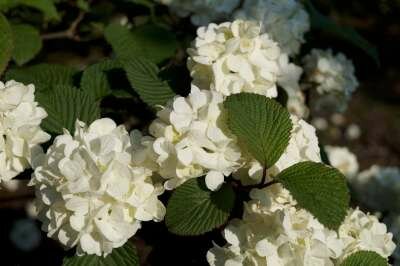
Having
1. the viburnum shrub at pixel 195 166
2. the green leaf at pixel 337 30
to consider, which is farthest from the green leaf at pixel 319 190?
the green leaf at pixel 337 30

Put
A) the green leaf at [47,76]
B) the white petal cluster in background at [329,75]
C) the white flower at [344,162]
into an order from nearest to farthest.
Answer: the green leaf at [47,76], the white petal cluster in background at [329,75], the white flower at [344,162]

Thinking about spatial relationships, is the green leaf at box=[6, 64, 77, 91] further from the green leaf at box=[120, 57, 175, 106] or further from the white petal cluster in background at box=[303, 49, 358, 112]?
the white petal cluster in background at box=[303, 49, 358, 112]

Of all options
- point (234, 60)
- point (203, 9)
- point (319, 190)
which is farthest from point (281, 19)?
point (319, 190)

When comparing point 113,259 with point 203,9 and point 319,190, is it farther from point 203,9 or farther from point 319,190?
point 203,9

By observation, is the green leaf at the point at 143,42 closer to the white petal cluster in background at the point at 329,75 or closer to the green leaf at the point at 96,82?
the green leaf at the point at 96,82

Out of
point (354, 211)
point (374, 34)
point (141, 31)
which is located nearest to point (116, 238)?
point (354, 211)

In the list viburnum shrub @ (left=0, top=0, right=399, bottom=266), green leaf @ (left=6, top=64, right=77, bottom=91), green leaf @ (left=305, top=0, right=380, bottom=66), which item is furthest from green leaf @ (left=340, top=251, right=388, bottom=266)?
green leaf @ (left=305, top=0, right=380, bottom=66)
